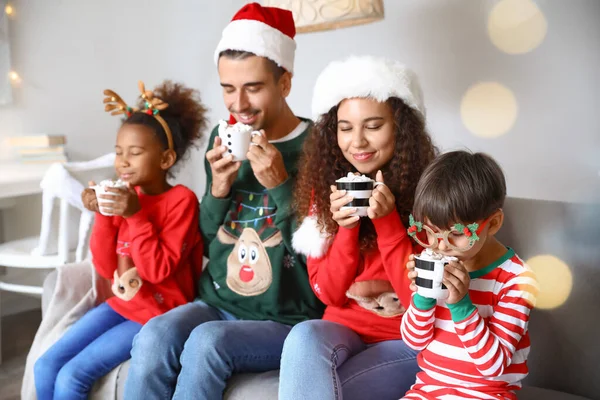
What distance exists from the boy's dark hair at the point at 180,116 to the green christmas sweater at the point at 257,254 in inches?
8.7

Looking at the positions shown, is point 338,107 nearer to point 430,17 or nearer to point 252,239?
point 252,239

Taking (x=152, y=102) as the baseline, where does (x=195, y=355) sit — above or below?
Result: below

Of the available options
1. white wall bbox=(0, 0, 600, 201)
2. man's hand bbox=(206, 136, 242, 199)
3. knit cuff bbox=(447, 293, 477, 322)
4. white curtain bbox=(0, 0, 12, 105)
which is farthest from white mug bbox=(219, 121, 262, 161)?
white curtain bbox=(0, 0, 12, 105)

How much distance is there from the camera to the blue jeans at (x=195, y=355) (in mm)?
1300

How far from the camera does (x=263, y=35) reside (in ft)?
5.15

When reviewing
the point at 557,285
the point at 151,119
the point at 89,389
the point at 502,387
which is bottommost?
the point at 89,389

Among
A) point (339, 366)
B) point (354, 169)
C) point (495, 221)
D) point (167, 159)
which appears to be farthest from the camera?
point (167, 159)

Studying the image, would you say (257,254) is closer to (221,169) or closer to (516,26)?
(221,169)

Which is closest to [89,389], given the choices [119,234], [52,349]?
[52,349]

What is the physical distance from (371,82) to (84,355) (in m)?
1.03

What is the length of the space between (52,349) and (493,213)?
1.23m

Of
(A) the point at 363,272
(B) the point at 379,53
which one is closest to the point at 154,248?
(A) the point at 363,272

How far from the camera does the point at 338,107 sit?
1.40 m

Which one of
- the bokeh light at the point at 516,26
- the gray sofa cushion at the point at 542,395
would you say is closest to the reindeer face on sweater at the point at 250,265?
the gray sofa cushion at the point at 542,395
